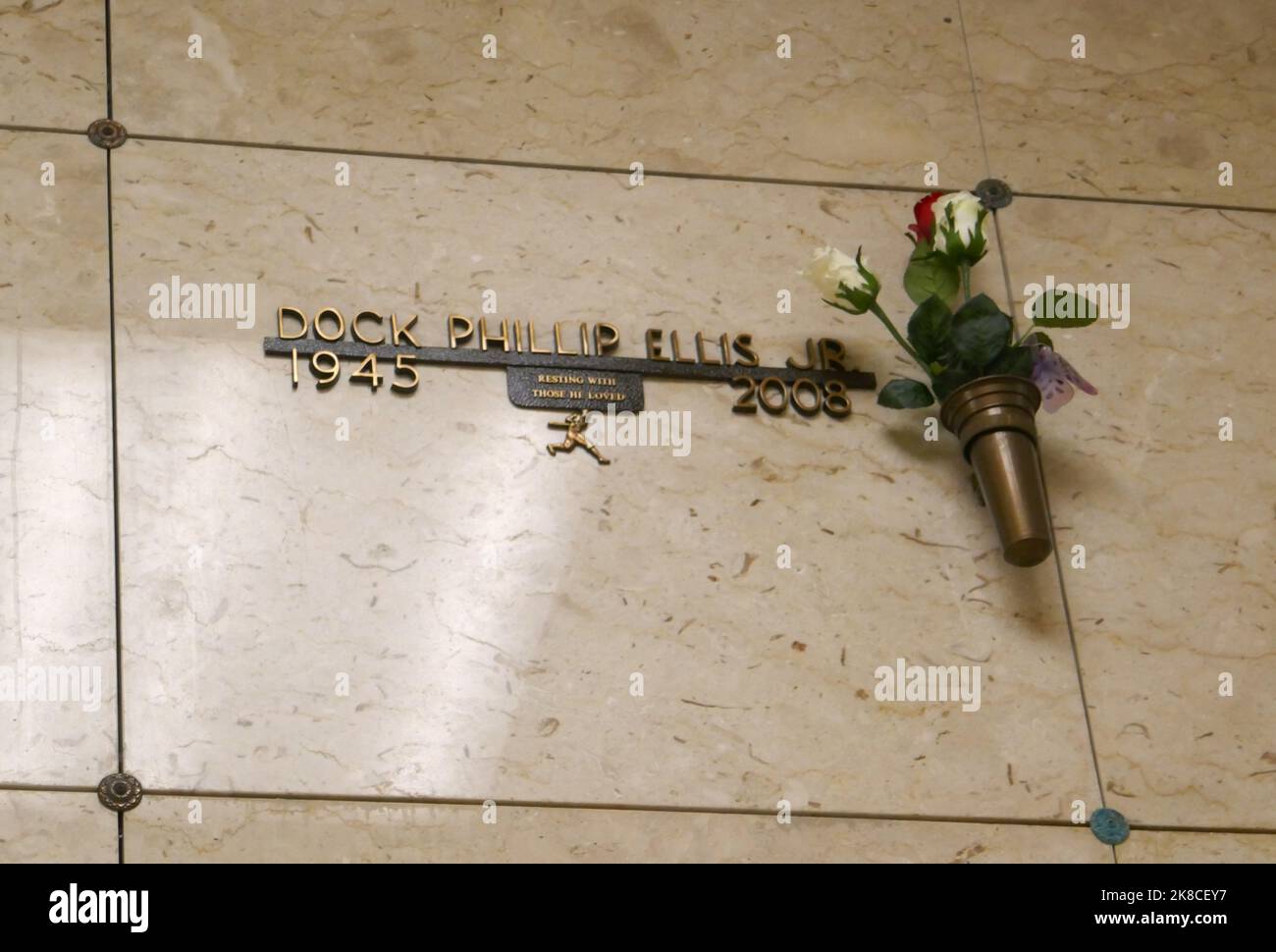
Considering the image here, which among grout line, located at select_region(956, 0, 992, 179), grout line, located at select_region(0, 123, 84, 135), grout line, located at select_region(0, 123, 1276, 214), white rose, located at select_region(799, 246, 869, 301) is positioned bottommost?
white rose, located at select_region(799, 246, 869, 301)

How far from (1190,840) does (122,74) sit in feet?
5.64

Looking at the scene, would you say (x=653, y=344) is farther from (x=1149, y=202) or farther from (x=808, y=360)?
(x=1149, y=202)

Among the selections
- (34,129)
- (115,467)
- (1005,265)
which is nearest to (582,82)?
(1005,265)

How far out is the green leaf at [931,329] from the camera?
255cm

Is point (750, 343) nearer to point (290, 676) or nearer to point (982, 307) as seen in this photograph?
point (982, 307)

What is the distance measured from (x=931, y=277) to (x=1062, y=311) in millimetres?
177

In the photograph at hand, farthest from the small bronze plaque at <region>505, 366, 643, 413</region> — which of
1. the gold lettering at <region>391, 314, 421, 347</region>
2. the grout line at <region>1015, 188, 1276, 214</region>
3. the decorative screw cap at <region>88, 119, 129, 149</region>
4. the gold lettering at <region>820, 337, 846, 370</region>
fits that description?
the grout line at <region>1015, 188, 1276, 214</region>

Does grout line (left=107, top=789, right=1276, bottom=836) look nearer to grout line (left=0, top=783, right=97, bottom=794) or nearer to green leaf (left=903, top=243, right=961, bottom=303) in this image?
grout line (left=0, top=783, right=97, bottom=794)

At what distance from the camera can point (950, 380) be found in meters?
2.55

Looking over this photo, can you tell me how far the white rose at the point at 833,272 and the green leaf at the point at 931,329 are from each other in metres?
0.08

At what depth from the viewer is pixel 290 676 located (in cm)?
229

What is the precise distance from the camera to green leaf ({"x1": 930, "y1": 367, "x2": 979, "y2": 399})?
8.33 ft
